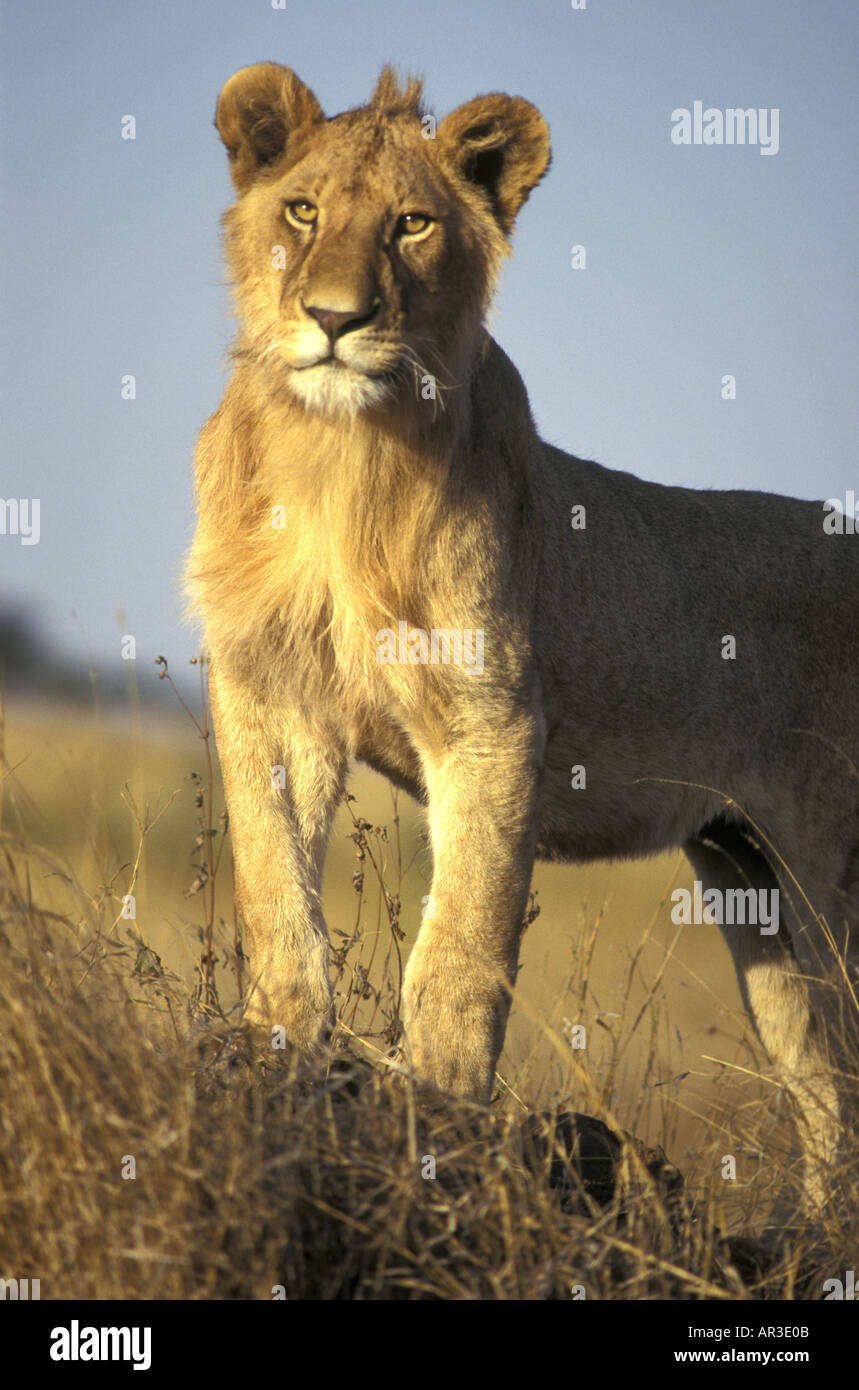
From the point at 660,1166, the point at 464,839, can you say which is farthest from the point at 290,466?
the point at 660,1166

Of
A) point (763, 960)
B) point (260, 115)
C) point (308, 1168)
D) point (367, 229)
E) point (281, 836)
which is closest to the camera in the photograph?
point (308, 1168)

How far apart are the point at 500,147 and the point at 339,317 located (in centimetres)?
116

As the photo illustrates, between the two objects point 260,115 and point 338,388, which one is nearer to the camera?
point 338,388

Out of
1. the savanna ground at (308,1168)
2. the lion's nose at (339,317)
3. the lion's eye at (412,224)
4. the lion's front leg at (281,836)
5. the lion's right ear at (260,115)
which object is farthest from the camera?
the lion's front leg at (281,836)

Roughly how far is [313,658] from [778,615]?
8.00ft

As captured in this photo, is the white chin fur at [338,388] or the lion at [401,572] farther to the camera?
the lion at [401,572]

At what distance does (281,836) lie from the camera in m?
5.01

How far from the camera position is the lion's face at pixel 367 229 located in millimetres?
4266

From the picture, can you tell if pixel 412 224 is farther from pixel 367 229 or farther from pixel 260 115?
pixel 260 115

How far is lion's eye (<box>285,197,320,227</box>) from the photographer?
4.55 metres

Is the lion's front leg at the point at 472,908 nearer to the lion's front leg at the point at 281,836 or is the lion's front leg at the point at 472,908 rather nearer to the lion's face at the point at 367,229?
the lion's front leg at the point at 281,836

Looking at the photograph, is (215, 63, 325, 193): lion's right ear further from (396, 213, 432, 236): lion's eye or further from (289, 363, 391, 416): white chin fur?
(289, 363, 391, 416): white chin fur

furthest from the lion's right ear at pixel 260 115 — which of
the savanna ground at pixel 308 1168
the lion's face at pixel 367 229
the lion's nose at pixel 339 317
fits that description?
the savanna ground at pixel 308 1168

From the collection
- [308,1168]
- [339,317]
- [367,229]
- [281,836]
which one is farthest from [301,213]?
[308,1168]
